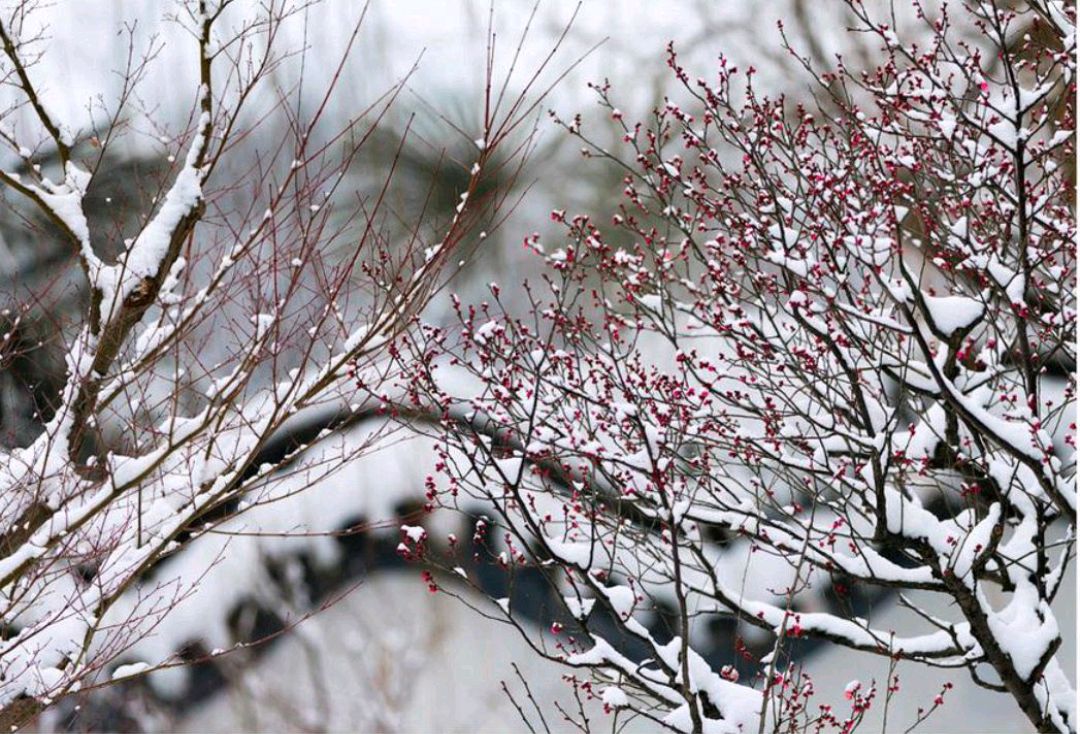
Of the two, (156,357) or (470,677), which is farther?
(470,677)

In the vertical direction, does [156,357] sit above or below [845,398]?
above

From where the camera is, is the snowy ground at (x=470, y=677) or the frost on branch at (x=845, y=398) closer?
the frost on branch at (x=845, y=398)

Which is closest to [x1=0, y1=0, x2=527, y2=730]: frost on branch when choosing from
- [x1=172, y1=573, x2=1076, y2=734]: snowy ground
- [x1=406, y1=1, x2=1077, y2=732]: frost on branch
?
[x1=406, y1=1, x2=1077, y2=732]: frost on branch

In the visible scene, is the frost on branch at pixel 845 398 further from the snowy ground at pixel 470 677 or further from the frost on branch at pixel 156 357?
the snowy ground at pixel 470 677

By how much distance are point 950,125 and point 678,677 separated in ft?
7.20

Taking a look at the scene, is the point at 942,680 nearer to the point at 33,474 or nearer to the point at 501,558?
the point at 501,558

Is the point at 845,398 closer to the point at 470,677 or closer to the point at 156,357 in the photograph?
the point at 156,357

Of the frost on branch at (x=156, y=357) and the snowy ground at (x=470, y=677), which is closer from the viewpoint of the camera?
the frost on branch at (x=156, y=357)

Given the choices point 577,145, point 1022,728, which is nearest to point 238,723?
point 1022,728

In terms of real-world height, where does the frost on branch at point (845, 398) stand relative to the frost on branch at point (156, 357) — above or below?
below

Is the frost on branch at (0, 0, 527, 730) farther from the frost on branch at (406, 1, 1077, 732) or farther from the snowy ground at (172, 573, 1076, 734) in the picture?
the snowy ground at (172, 573, 1076, 734)

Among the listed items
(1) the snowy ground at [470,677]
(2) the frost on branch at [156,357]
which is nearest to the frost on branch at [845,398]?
(2) the frost on branch at [156,357]

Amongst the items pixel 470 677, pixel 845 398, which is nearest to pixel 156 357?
pixel 845 398

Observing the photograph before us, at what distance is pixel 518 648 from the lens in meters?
7.87
